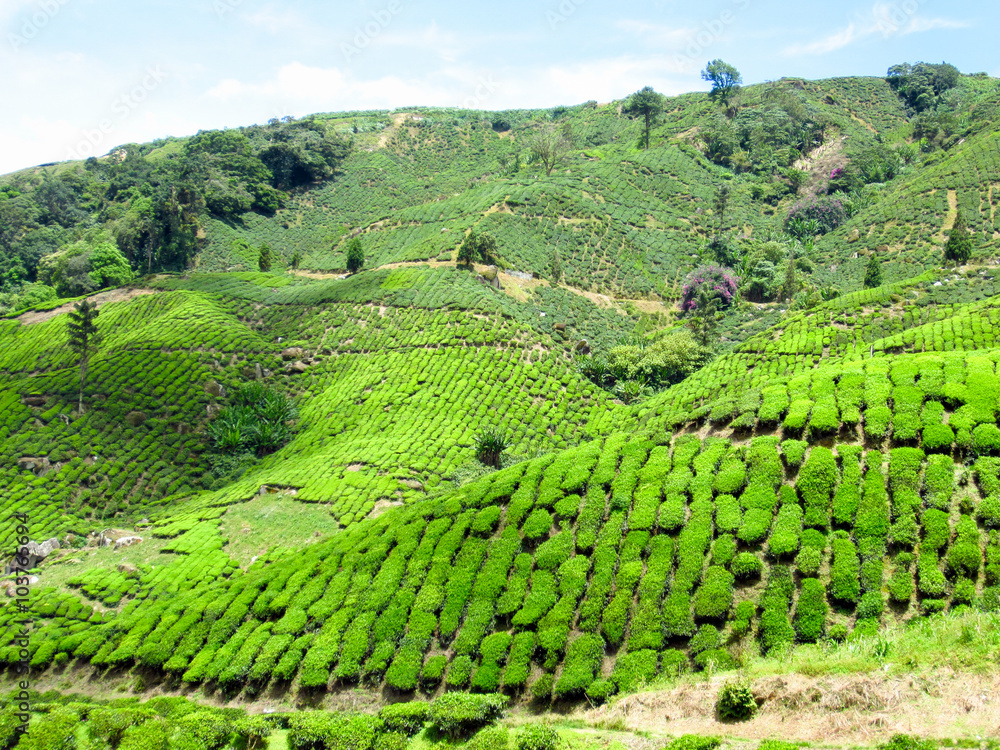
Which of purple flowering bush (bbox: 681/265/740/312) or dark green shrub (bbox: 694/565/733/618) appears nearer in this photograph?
dark green shrub (bbox: 694/565/733/618)

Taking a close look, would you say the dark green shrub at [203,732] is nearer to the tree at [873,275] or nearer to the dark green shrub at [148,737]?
the dark green shrub at [148,737]

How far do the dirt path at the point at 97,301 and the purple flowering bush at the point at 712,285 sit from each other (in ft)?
178

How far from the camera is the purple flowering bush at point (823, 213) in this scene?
242ft

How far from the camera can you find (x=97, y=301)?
56.4 metres

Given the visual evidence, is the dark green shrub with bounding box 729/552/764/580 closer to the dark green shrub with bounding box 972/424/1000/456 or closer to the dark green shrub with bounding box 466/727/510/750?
the dark green shrub with bounding box 972/424/1000/456

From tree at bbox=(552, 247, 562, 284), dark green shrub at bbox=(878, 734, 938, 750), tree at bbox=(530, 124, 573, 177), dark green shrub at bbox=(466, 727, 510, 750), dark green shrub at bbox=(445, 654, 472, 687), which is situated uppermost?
tree at bbox=(530, 124, 573, 177)

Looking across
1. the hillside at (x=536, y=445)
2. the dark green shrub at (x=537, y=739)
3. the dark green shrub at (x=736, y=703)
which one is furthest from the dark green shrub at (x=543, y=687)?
the dark green shrub at (x=736, y=703)

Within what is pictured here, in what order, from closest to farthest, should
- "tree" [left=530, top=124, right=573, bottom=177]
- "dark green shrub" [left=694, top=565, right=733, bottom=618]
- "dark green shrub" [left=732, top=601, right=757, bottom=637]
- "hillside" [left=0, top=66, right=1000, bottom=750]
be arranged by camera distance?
"dark green shrub" [left=732, top=601, right=757, bottom=637]
"hillside" [left=0, top=66, right=1000, bottom=750]
"dark green shrub" [left=694, top=565, right=733, bottom=618]
"tree" [left=530, top=124, right=573, bottom=177]

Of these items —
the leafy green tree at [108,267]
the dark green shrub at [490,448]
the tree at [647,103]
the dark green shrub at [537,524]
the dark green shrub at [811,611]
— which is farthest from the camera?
the tree at [647,103]

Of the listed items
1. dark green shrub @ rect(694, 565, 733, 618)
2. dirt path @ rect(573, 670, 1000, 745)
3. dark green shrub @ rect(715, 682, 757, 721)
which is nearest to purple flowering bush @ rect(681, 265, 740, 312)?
dark green shrub @ rect(694, 565, 733, 618)

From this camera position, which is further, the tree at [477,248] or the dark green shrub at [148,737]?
the tree at [477,248]

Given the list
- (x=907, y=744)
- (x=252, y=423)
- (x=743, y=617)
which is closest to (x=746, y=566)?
(x=743, y=617)

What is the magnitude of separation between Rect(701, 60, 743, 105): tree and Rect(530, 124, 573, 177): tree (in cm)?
2876

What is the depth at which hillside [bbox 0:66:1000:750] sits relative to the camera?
16.3 m
